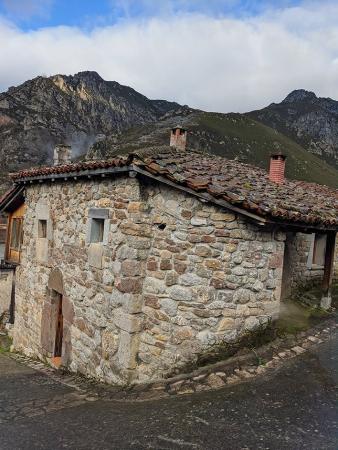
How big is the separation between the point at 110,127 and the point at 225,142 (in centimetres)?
4577

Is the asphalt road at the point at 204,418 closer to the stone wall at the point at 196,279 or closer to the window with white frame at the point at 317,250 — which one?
the stone wall at the point at 196,279

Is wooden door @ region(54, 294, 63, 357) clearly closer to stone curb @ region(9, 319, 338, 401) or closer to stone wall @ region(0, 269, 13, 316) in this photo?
stone curb @ region(9, 319, 338, 401)

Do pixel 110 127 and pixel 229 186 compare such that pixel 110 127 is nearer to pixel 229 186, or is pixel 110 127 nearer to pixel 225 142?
pixel 225 142

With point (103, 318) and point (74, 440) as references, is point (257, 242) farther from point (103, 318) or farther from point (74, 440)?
point (74, 440)

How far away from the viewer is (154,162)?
6047mm

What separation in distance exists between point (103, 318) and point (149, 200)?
81.7 inches

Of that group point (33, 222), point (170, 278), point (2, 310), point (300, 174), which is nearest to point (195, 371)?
point (170, 278)

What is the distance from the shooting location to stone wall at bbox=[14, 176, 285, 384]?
594cm

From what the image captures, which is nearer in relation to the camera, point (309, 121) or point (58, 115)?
point (58, 115)

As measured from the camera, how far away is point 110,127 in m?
91.3

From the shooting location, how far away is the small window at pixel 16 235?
13126 millimetres

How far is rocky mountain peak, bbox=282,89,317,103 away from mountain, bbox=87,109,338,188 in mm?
68383

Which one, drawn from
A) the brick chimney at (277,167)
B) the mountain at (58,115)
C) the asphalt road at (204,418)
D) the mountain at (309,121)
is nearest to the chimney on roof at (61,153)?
the brick chimney at (277,167)

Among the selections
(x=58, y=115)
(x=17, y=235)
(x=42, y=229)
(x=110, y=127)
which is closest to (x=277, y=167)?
(x=42, y=229)
